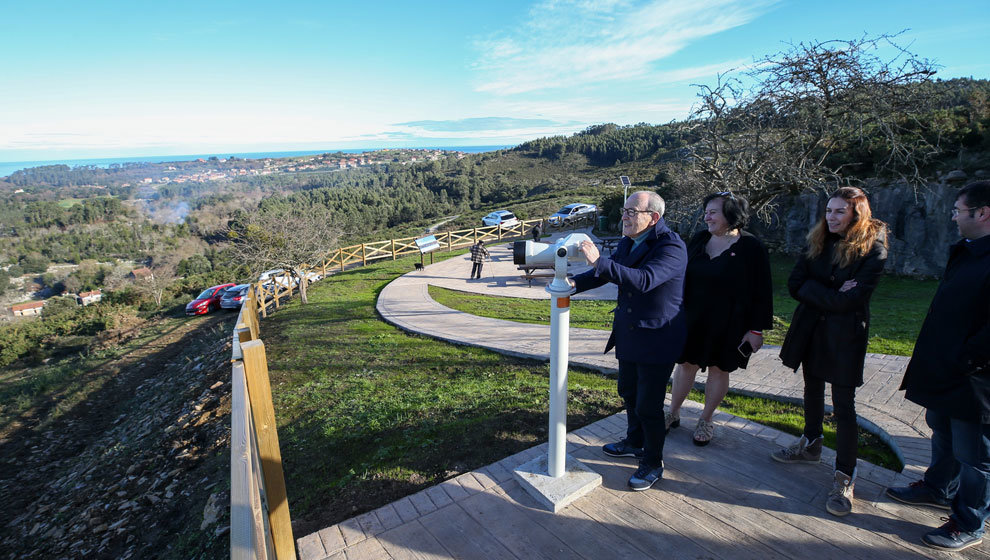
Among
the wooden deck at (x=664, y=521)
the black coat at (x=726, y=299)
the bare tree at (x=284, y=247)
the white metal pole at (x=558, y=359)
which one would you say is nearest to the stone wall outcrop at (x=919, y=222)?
the black coat at (x=726, y=299)

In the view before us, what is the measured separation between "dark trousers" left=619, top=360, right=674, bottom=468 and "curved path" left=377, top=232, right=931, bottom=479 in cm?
166

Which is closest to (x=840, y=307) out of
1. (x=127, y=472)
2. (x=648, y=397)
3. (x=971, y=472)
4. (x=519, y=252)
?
(x=971, y=472)

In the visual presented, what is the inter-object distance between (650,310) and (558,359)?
2.00 feet

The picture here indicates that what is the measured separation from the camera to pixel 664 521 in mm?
2533

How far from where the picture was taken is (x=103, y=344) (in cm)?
1652

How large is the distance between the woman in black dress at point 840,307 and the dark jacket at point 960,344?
0.84 ft

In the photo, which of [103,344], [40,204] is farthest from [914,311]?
[40,204]

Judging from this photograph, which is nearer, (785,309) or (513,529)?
(513,529)

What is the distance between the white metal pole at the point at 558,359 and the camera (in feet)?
8.08

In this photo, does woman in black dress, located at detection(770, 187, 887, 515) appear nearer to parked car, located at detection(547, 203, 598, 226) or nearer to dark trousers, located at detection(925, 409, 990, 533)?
dark trousers, located at detection(925, 409, 990, 533)

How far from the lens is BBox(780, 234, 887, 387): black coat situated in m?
2.46

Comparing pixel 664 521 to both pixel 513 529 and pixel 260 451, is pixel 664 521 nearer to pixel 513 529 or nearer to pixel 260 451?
pixel 513 529

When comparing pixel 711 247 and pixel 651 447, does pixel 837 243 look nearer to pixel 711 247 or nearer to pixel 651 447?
pixel 711 247

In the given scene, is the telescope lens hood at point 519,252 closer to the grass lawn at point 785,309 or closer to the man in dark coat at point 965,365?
the man in dark coat at point 965,365
